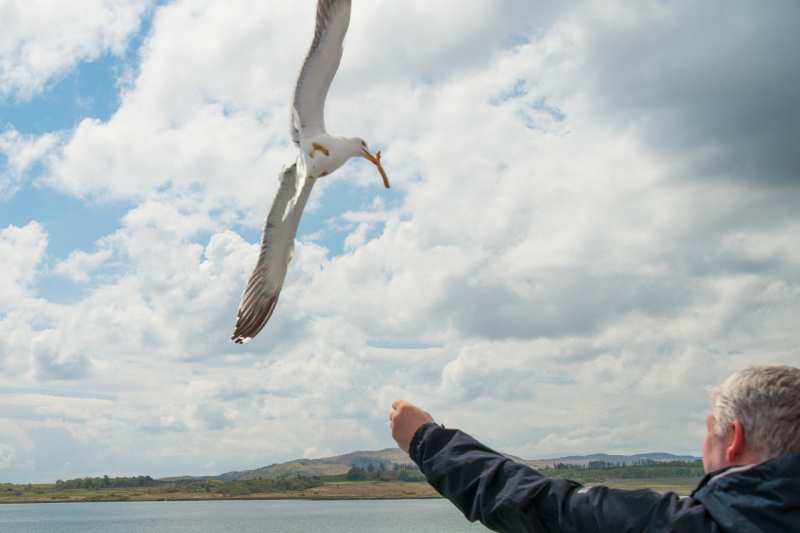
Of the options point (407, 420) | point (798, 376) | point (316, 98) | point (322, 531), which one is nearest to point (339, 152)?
point (316, 98)

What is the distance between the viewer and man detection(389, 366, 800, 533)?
1.72m

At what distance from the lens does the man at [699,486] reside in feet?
5.65

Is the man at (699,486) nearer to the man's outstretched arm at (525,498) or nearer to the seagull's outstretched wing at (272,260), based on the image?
the man's outstretched arm at (525,498)

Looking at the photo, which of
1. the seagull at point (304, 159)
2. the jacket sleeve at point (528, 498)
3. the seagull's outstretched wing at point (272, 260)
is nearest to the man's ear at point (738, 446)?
the jacket sleeve at point (528, 498)

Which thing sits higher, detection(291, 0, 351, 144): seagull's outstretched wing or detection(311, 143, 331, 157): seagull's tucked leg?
detection(291, 0, 351, 144): seagull's outstretched wing

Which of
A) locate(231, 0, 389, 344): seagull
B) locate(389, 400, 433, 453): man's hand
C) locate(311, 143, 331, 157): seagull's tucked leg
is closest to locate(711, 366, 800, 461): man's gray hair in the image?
locate(389, 400, 433, 453): man's hand

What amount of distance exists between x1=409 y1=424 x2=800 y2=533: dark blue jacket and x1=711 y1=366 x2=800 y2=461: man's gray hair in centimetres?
11

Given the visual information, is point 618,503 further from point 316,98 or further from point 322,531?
point 322,531

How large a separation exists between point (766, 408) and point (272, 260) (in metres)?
6.76

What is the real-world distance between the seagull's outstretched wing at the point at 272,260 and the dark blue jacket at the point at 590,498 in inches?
205

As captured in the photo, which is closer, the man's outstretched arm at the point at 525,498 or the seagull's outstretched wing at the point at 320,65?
the man's outstretched arm at the point at 525,498

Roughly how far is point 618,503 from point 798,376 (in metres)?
0.58

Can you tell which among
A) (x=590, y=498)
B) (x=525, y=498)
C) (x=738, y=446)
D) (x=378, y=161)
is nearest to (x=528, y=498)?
(x=525, y=498)

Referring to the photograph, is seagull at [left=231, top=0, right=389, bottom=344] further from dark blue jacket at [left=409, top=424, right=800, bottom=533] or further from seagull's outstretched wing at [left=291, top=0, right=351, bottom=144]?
dark blue jacket at [left=409, top=424, right=800, bottom=533]
